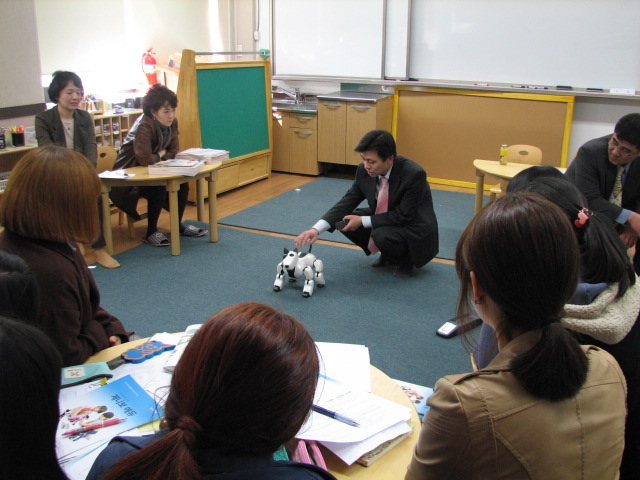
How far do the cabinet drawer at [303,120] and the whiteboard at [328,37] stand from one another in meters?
0.64

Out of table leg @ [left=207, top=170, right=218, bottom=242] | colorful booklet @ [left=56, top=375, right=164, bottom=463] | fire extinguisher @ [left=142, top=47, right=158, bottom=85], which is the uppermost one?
fire extinguisher @ [left=142, top=47, right=158, bottom=85]

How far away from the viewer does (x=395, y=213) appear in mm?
3982

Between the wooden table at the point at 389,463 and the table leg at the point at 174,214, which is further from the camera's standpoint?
the table leg at the point at 174,214

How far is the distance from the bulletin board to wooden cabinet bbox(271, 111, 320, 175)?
92 cm

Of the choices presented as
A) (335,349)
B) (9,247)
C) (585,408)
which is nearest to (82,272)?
(9,247)

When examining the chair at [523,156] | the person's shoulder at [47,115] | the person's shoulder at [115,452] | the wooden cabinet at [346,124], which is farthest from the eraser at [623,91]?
the person's shoulder at [115,452]

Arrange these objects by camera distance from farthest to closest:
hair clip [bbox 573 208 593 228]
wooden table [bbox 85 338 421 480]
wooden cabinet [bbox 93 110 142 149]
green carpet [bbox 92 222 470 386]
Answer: wooden cabinet [bbox 93 110 142 149], green carpet [bbox 92 222 470 386], hair clip [bbox 573 208 593 228], wooden table [bbox 85 338 421 480]

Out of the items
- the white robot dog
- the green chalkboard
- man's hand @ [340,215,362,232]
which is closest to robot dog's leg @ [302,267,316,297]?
the white robot dog

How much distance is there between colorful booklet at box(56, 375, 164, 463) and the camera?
1.38 metres

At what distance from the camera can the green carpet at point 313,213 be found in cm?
489

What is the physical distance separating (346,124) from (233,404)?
5.79 metres

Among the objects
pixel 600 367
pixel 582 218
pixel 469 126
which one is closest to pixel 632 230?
pixel 582 218

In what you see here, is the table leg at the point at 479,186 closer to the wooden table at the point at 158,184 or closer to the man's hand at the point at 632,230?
the man's hand at the point at 632,230

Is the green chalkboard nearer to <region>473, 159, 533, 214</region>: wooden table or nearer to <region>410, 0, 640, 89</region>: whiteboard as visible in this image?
<region>410, 0, 640, 89</region>: whiteboard
